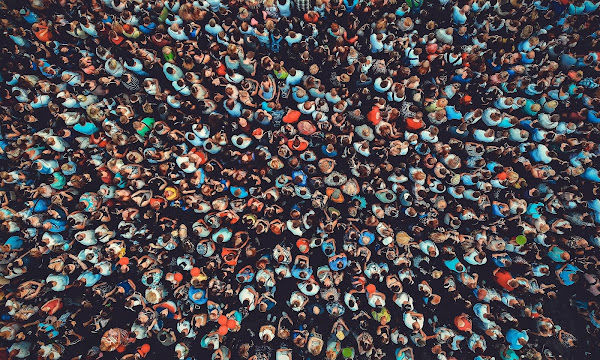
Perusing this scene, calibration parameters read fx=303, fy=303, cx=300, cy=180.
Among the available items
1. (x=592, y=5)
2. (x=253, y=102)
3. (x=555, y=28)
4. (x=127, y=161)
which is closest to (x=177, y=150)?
(x=127, y=161)

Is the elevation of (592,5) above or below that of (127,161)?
above

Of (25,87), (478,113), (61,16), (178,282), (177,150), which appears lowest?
(178,282)

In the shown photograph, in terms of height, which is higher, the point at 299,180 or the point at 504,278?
the point at 504,278

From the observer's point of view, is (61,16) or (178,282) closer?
(178,282)

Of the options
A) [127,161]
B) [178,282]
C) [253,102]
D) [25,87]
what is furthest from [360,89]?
[25,87]

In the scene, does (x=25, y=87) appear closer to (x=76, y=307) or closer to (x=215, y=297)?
(x=76, y=307)

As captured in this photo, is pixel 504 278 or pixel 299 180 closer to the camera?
pixel 504 278

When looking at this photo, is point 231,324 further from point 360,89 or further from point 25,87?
point 25,87
